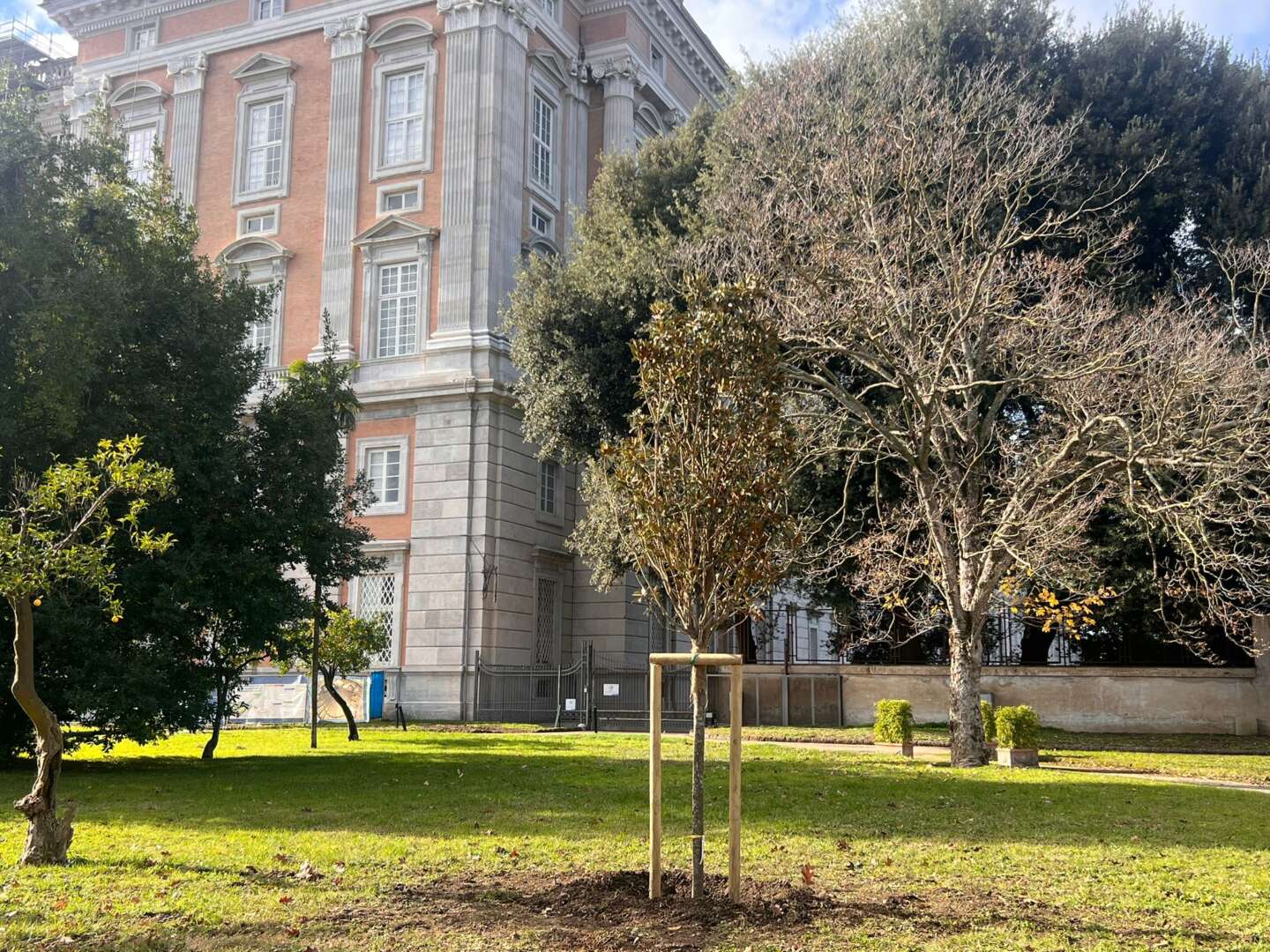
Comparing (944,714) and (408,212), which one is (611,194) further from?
(944,714)

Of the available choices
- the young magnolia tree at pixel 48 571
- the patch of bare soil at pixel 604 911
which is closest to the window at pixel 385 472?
the young magnolia tree at pixel 48 571

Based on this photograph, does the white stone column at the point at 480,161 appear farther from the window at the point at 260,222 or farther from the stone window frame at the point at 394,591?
the window at the point at 260,222

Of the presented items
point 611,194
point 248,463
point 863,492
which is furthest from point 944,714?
point 248,463

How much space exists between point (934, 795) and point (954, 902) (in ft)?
20.5

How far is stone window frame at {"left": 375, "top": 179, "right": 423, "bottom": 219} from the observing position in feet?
115

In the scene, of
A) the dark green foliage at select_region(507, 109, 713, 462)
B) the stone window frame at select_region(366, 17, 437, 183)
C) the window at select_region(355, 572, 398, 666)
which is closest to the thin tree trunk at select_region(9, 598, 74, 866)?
the dark green foliage at select_region(507, 109, 713, 462)

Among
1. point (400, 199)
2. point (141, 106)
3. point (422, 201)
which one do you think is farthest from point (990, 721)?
point (141, 106)

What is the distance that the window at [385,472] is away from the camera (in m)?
33.7

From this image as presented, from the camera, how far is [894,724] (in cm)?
2014

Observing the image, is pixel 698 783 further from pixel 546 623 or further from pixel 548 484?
pixel 548 484

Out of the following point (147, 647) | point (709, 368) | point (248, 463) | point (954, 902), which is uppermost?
point (248, 463)

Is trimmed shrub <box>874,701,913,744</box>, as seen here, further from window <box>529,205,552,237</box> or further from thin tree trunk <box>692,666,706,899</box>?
window <box>529,205,552,237</box>

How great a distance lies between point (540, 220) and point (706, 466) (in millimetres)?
30699

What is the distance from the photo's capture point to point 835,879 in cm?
822
